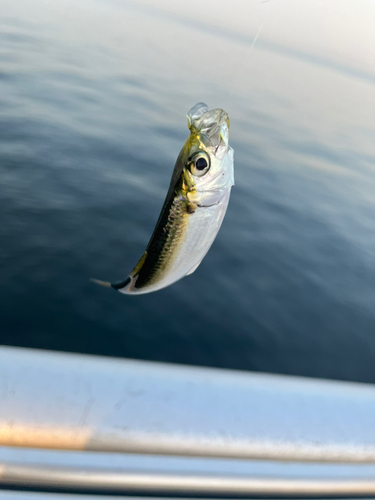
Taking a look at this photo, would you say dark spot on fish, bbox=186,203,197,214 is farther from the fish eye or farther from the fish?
the fish eye

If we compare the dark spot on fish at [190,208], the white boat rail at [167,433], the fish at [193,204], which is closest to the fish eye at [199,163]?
the fish at [193,204]

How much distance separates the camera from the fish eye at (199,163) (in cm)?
197

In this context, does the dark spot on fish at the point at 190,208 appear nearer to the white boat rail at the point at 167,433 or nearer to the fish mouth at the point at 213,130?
the fish mouth at the point at 213,130

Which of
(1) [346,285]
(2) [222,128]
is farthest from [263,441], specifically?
(1) [346,285]

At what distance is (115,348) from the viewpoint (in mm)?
4723

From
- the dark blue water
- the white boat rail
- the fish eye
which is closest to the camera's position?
the white boat rail

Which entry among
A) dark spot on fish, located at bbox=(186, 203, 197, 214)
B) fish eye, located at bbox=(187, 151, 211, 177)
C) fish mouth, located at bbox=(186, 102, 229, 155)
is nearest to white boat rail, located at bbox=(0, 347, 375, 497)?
dark spot on fish, located at bbox=(186, 203, 197, 214)

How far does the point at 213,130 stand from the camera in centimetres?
197

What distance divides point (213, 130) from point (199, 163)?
19cm

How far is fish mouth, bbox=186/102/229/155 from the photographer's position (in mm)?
1979

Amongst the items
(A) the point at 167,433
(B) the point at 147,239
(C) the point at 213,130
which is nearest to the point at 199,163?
(C) the point at 213,130

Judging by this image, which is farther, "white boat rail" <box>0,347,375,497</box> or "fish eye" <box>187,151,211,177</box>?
"fish eye" <box>187,151,211,177</box>

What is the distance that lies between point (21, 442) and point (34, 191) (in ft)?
21.6

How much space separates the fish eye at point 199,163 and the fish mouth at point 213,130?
60 millimetres
